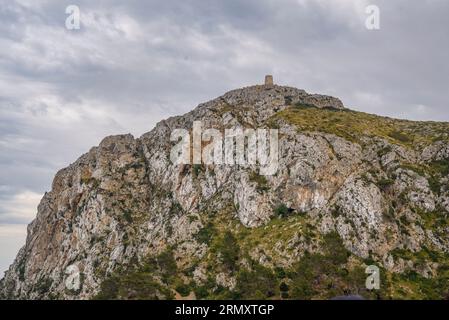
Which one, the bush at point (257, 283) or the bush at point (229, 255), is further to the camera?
the bush at point (229, 255)

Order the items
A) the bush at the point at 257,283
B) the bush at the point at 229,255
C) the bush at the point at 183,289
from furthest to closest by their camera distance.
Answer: the bush at the point at 229,255
the bush at the point at 183,289
the bush at the point at 257,283

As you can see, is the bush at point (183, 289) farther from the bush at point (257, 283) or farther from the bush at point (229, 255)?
the bush at point (257, 283)

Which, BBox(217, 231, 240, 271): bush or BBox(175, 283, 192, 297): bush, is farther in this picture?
BBox(217, 231, 240, 271): bush

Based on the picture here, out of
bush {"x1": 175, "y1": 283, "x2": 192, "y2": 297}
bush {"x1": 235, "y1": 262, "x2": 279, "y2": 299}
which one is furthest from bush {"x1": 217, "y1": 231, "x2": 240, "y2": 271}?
bush {"x1": 175, "y1": 283, "x2": 192, "y2": 297}

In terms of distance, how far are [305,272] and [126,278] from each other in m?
67.5

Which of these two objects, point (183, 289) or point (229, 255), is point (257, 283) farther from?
point (183, 289)

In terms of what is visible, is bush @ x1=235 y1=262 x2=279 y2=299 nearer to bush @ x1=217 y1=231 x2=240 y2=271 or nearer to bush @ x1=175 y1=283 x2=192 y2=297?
bush @ x1=217 y1=231 x2=240 y2=271

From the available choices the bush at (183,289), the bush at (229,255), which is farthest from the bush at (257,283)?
the bush at (183,289)

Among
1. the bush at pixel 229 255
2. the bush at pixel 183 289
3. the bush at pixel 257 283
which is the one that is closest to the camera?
the bush at pixel 257 283
